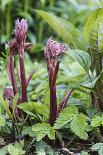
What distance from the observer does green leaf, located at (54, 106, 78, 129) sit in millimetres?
1558

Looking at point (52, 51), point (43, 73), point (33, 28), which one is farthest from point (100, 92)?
point (33, 28)

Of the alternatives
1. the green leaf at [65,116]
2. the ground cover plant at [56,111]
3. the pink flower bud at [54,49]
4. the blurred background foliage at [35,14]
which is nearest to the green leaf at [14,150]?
the ground cover plant at [56,111]

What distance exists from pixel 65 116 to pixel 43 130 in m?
0.10

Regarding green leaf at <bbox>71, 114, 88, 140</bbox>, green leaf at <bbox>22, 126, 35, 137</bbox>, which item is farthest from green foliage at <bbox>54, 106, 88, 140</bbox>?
green leaf at <bbox>22, 126, 35, 137</bbox>

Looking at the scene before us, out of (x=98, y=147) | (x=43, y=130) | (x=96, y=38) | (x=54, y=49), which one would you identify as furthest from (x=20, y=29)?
(x=98, y=147)

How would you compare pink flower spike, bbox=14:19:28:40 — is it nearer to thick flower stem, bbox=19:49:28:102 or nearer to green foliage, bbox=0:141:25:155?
thick flower stem, bbox=19:49:28:102

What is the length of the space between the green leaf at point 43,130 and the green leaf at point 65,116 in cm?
3

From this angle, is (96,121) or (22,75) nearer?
(96,121)

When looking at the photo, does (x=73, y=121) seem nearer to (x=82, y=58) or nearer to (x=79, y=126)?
(x=79, y=126)

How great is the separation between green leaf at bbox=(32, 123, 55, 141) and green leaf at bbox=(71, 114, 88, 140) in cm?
8

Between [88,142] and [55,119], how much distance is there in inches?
7.1

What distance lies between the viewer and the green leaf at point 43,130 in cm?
153

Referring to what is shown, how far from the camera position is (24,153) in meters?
1.56

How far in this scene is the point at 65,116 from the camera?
1.58 metres
